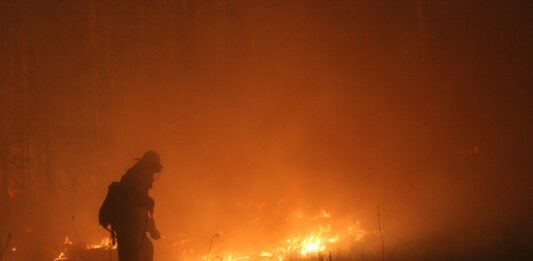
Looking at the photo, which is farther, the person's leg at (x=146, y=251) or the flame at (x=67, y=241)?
the flame at (x=67, y=241)

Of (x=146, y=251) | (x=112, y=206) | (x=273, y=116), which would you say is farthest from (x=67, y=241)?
(x=112, y=206)

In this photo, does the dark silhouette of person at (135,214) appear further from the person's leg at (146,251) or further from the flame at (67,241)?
the flame at (67,241)

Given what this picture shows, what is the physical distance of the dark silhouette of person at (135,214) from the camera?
4.39 m

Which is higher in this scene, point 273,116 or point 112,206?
point 273,116

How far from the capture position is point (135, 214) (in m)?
4.41

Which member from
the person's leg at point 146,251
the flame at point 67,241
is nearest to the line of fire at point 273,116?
the flame at point 67,241

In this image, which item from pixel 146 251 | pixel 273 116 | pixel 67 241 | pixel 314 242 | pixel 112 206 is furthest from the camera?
pixel 273 116

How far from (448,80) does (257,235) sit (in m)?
8.79

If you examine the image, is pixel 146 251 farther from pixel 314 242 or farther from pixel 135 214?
pixel 314 242

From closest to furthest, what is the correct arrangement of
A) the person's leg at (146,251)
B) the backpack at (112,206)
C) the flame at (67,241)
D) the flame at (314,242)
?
the backpack at (112,206), the person's leg at (146,251), the flame at (314,242), the flame at (67,241)

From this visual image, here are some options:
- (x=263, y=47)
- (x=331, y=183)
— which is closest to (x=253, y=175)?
(x=331, y=183)

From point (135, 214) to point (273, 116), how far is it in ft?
43.5

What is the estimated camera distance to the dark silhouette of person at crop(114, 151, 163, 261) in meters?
4.39

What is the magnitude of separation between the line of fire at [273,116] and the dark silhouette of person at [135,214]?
9504 mm
